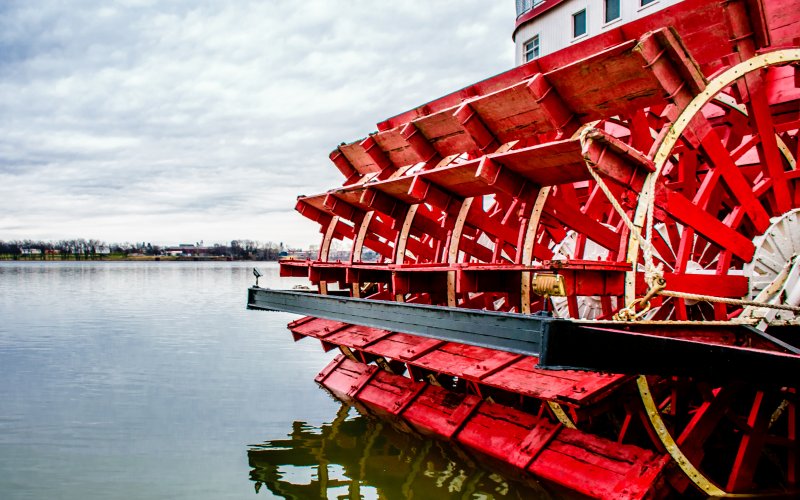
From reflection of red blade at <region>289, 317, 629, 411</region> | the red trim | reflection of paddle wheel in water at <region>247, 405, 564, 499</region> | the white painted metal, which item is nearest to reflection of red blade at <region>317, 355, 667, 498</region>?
reflection of paddle wheel in water at <region>247, 405, 564, 499</region>

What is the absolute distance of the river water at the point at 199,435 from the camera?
194 inches

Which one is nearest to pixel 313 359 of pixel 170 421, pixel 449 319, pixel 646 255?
pixel 170 421

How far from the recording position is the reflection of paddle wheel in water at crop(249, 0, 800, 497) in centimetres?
340

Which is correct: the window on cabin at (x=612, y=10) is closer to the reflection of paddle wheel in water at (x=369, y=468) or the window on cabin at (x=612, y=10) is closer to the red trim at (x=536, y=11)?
the red trim at (x=536, y=11)

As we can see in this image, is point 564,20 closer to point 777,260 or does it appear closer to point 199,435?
point 777,260

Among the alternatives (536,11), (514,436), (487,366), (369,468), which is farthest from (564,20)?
(369,468)

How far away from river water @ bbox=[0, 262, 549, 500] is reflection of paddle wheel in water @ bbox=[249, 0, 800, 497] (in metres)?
0.51

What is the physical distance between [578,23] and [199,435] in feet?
28.3

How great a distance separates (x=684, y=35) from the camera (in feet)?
14.7

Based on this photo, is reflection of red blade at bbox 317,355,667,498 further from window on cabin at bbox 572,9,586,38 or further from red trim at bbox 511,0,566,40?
red trim at bbox 511,0,566,40

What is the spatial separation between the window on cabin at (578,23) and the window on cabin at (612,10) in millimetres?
686

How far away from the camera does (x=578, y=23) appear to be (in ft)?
37.4

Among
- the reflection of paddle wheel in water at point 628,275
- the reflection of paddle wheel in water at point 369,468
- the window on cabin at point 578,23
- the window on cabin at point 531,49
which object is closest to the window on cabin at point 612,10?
the window on cabin at point 578,23

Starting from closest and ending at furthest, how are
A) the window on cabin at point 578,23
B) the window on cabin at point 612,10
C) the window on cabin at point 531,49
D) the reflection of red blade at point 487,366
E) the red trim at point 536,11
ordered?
1. the reflection of red blade at point 487,366
2. the window on cabin at point 612,10
3. the window on cabin at point 578,23
4. the red trim at point 536,11
5. the window on cabin at point 531,49
